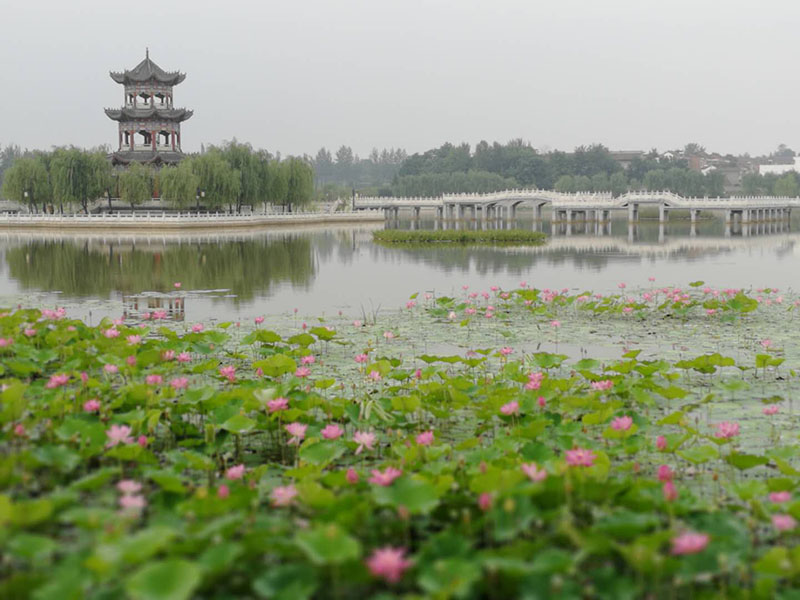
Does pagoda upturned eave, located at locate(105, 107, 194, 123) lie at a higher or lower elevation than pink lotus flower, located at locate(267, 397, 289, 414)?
higher

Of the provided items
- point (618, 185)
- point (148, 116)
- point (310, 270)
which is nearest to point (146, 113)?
point (148, 116)

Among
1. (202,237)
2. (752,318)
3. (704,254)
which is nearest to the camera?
(752,318)

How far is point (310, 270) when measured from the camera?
1739 cm

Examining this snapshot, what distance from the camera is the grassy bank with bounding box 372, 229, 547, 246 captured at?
28.8 metres

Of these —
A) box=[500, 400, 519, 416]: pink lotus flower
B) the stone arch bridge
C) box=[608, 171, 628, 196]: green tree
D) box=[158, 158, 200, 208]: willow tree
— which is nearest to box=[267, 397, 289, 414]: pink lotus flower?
box=[500, 400, 519, 416]: pink lotus flower

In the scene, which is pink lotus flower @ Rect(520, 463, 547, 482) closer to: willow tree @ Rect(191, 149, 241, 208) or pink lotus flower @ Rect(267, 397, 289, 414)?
pink lotus flower @ Rect(267, 397, 289, 414)

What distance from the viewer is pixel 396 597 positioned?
6.90 ft

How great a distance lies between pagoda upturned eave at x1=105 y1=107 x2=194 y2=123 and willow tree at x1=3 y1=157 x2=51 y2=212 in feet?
17.6

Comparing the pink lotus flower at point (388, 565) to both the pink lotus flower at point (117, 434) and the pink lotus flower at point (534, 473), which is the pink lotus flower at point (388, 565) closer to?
the pink lotus flower at point (534, 473)

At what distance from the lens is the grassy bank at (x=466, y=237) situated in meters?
28.8

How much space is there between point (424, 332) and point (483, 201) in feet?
142

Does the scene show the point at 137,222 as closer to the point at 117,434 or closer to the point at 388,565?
the point at 117,434

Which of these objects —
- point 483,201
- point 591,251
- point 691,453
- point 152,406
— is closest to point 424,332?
point 152,406

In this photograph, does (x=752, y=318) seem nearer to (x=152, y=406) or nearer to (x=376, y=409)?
(x=376, y=409)
